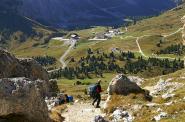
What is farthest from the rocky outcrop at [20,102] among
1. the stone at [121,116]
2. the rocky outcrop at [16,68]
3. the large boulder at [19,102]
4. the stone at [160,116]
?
the rocky outcrop at [16,68]

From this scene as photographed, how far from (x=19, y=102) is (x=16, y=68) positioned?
24.4 meters

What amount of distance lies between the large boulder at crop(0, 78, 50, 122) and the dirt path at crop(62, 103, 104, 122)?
528 inches

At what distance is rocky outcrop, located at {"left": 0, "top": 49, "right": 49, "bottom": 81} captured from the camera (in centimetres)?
5384

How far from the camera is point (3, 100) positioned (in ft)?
117

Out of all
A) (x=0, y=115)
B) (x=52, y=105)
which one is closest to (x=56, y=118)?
(x=0, y=115)

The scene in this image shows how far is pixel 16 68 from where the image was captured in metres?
60.8

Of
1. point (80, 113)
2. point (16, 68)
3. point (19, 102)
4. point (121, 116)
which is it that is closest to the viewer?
point (19, 102)

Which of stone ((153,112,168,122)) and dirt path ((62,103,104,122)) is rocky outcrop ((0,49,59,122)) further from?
dirt path ((62,103,104,122))

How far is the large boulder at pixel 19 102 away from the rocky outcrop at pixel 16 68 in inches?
547

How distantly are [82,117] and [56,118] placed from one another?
4.56 m

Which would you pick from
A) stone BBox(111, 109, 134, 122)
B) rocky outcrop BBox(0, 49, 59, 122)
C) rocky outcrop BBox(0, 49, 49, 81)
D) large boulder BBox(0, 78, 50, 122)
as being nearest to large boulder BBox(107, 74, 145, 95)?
stone BBox(111, 109, 134, 122)

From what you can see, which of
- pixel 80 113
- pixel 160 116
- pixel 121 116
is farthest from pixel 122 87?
pixel 160 116

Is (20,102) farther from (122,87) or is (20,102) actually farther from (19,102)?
(122,87)

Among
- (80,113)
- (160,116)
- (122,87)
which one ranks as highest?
(122,87)
